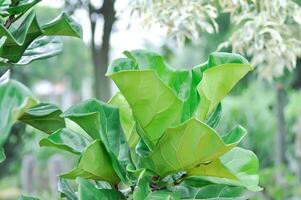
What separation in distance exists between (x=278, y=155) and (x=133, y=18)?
4.24 m

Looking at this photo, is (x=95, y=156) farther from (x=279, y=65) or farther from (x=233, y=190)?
(x=279, y=65)

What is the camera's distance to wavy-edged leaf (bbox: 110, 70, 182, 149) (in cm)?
89

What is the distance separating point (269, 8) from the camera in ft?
7.22

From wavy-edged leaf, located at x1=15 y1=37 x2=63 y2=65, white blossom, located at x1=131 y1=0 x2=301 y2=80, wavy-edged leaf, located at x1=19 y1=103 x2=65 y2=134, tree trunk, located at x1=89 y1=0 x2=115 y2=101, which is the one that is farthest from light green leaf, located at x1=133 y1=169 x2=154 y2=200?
tree trunk, located at x1=89 y1=0 x2=115 y2=101

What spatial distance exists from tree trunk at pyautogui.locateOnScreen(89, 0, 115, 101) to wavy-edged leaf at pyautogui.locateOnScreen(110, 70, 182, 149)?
4050 millimetres

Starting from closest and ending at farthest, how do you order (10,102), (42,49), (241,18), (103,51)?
1. (10,102)
2. (42,49)
3. (241,18)
4. (103,51)

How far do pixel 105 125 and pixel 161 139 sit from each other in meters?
0.11

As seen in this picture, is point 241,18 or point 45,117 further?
point 241,18

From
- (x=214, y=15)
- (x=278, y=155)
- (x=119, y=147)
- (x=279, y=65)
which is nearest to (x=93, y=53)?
(x=278, y=155)

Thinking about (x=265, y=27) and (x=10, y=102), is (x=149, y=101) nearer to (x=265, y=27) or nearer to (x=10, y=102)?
(x=10, y=102)

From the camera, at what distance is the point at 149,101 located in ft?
3.05

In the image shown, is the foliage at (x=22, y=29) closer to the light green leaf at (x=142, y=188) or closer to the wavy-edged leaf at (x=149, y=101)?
the wavy-edged leaf at (x=149, y=101)

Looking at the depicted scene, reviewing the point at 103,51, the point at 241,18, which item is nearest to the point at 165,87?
the point at 241,18

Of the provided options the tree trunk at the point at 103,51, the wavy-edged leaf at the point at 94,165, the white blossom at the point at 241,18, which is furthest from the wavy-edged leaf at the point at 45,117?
the tree trunk at the point at 103,51
